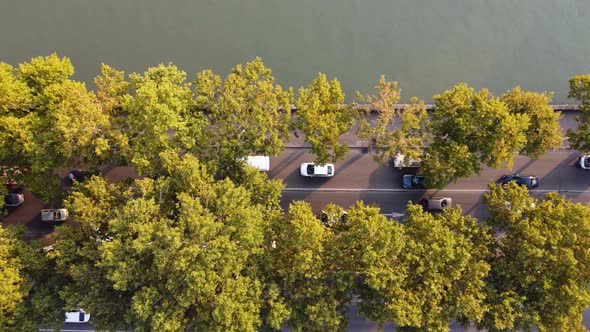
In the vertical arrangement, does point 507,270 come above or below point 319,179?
below

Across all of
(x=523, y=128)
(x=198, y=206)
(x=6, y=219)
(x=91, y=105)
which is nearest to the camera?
(x=198, y=206)

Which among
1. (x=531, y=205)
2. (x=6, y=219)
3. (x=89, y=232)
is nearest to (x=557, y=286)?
(x=531, y=205)

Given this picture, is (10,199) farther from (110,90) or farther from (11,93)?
(110,90)

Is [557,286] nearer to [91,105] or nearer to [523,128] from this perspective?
[523,128]

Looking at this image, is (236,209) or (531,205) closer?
(236,209)

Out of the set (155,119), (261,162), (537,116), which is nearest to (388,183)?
(261,162)

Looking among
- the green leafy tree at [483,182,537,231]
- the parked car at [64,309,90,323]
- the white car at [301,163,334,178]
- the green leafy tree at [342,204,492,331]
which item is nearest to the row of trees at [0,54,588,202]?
the green leafy tree at [483,182,537,231]

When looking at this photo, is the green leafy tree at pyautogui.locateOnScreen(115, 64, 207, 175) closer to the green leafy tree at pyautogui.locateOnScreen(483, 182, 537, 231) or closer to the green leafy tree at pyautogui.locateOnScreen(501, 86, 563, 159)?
the green leafy tree at pyautogui.locateOnScreen(483, 182, 537, 231)
